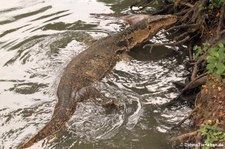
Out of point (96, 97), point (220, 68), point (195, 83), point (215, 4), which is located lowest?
point (96, 97)

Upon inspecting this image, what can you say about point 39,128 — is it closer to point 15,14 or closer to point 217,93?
point 217,93

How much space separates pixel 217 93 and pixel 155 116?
106 centimetres

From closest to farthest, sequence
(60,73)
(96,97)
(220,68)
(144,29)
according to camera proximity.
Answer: (220,68) < (96,97) < (60,73) < (144,29)

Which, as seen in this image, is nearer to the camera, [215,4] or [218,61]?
[218,61]

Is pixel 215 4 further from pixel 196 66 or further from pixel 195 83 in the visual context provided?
pixel 195 83

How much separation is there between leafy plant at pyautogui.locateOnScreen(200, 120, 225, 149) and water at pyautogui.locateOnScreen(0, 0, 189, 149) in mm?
760

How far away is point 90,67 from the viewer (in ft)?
23.7

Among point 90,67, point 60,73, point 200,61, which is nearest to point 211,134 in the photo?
point 200,61

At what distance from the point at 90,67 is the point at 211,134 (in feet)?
10.9

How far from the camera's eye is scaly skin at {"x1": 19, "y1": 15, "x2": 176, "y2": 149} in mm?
5625

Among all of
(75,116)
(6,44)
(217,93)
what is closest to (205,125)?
(217,93)

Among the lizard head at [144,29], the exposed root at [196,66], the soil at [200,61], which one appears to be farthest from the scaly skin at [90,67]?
the exposed root at [196,66]

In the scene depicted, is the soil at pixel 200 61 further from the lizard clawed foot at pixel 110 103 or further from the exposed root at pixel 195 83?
the lizard clawed foot at pixel 110 103

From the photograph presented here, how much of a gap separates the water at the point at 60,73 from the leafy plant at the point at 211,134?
760 millimetres
